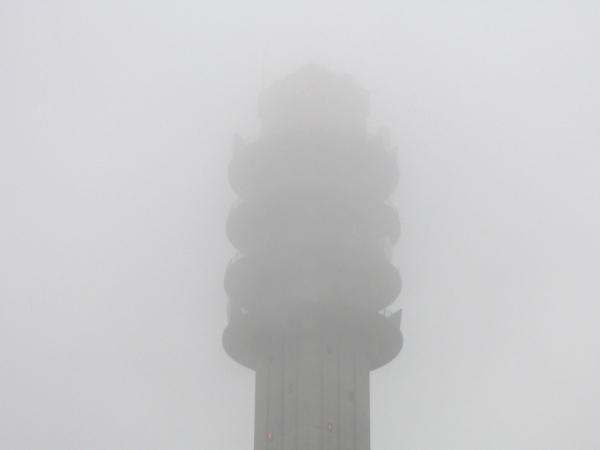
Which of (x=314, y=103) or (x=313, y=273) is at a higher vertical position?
(x=314, y=103)

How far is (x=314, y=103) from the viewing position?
65.4 meters

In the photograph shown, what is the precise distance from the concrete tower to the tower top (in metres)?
0.13

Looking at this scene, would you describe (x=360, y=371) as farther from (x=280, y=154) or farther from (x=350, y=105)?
(x=350, y=105)

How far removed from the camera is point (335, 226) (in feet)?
193

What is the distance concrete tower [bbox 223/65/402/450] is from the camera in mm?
53312

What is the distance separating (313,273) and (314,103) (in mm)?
13775

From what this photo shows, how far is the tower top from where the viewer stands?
64.6m

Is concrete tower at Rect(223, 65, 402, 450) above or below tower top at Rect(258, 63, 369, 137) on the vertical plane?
below

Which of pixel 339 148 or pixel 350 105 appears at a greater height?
pixel 350 105

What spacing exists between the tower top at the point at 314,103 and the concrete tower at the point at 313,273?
0.43 feet

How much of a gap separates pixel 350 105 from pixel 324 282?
14.8 meters

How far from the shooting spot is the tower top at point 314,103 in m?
64.6

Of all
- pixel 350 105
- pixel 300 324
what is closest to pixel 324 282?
pixel 300 324

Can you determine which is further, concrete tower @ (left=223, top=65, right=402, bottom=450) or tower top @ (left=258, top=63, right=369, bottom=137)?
tower top @ (left=258, top=63, right=369, bottom=137)
